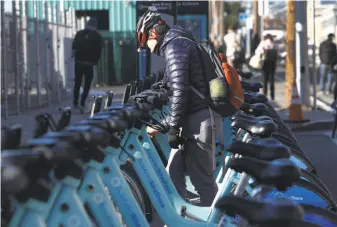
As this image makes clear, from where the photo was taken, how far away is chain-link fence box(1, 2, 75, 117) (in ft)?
51.2

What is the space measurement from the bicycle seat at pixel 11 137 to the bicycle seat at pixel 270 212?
0.94 m

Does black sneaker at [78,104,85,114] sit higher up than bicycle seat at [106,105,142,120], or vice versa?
bicycle seat at [106,105,142,120]

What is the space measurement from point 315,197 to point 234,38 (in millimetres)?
17376

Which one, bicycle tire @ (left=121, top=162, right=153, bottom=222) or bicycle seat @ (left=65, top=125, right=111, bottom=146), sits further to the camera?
bicycle tire @ (left=121, top=162, right=153, bottom=222)

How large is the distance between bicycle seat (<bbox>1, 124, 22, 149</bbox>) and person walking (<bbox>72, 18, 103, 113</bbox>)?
40.2 ft

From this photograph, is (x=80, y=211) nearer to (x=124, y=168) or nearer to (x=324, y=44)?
(x=124, y=168)

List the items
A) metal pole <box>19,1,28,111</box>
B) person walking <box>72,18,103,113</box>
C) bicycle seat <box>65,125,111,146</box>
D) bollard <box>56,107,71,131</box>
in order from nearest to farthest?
1. bicycle seat <box>65,125,111,146</box>
2. bollard <box>56,107,71,131</box>
3. person walking <box>72,18,103,113</box>
4. metal pole <box>19,1,28,111</box>

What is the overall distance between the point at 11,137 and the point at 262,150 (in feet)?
3.61

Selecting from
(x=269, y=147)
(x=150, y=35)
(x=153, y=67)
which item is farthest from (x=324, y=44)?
(x=269, y=147)

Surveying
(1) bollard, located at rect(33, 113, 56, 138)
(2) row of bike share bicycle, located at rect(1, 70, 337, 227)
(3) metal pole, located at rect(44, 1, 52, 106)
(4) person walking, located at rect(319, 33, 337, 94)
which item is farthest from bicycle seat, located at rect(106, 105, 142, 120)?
(4) person walking, located at rect(319, 33, 337, 94)

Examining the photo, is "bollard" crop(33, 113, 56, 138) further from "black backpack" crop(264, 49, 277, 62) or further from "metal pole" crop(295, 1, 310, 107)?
"black backpack" crop(264, 49, 277, 62)

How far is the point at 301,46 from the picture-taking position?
Result: 620 inches

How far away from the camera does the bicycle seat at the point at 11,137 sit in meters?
3.03

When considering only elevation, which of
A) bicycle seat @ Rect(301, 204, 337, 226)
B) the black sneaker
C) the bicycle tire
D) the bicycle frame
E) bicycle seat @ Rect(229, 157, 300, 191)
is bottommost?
the black sneaker
